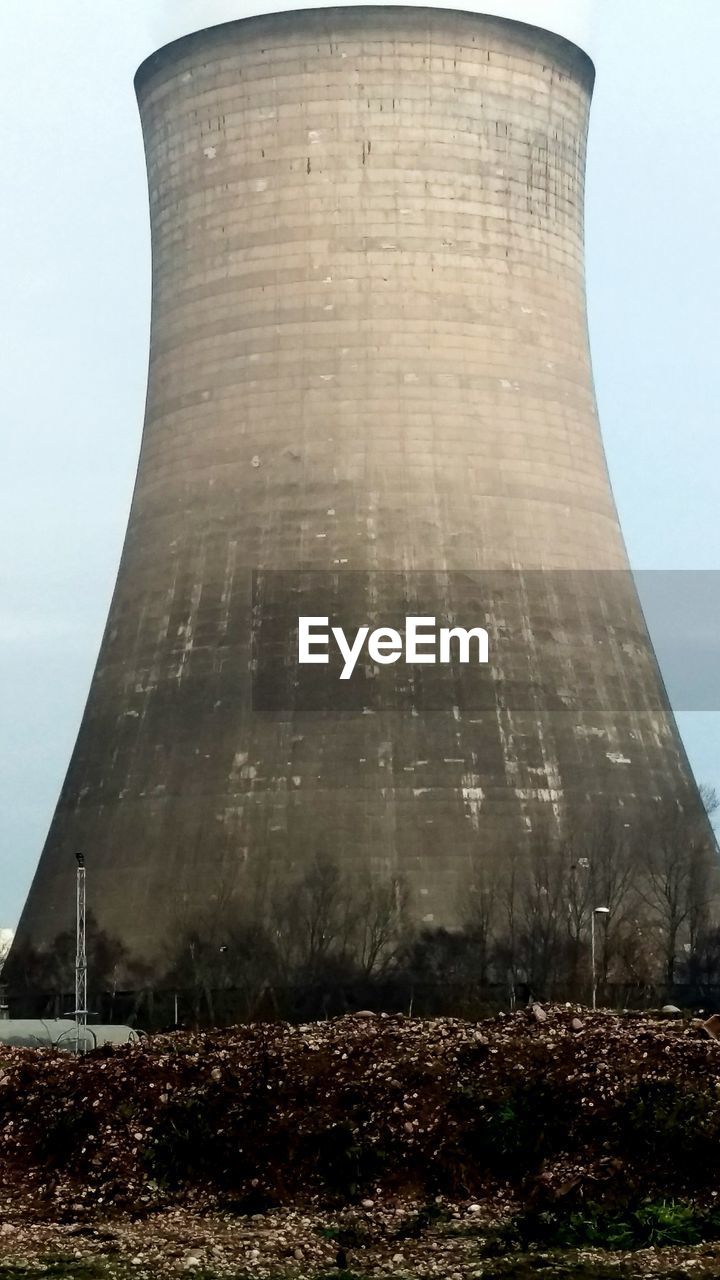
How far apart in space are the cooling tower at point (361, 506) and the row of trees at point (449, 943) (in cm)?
33

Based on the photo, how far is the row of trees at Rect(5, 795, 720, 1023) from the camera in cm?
2889

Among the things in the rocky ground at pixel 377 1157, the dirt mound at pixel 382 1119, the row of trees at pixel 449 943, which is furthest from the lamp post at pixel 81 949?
the dirt mound at pixel 382 1119

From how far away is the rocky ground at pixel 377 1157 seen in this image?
42.7 feet

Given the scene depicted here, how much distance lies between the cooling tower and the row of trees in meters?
0.33

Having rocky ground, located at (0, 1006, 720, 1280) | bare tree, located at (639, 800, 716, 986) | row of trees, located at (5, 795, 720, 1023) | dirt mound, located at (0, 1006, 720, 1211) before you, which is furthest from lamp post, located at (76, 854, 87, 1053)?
dirt mound, located at (0, 1006, 720, 1211)

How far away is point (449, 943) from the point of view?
95.3 ft

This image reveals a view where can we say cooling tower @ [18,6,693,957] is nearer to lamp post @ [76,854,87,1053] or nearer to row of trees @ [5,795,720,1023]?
row of trees @ [5,795,720,1023]

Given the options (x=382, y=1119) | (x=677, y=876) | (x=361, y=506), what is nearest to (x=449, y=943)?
(x=677, y=876)

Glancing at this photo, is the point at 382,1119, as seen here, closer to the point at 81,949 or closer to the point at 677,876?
the point at 81,949

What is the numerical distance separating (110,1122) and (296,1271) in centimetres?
276

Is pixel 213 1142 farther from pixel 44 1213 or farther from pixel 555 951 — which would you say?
pixel 555 951

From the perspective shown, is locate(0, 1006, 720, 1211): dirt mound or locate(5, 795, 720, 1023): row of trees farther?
locate(5, 795, 720, 1023): row of trees

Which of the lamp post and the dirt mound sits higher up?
the lamp post

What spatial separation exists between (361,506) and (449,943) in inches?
228
